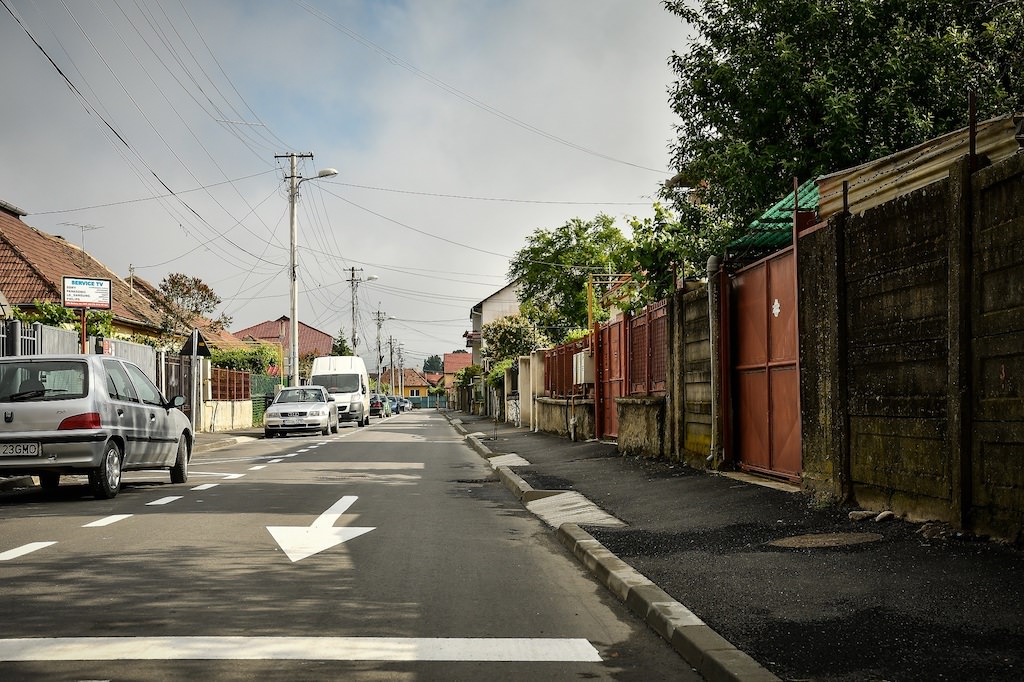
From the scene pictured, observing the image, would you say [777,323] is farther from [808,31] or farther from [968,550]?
[808,31]

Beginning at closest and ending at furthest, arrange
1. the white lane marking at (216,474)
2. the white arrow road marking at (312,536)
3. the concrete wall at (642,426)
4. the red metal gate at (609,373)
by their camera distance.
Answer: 1. the white arrow road marking at (312,536)
2. the concrete wall at (642,426)
3. the white lane marking at (216,474)
4. the red metal gate at (609,373)

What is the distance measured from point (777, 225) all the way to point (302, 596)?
8.29 metres

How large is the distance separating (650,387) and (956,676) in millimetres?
13488

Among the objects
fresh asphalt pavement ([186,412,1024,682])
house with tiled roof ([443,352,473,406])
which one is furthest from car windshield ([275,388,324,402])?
house with tiled roof ([443,352,473,406])

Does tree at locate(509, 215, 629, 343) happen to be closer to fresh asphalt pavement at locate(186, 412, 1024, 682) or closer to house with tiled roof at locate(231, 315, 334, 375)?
house with tiled roof at locate(231, 315, 334, 375)

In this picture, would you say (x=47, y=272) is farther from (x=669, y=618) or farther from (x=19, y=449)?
(x=669, y=618)

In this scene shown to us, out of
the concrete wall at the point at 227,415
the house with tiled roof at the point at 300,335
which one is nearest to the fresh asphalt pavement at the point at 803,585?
the concrete wall at the point at 227,415

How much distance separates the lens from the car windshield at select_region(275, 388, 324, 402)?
112 feet

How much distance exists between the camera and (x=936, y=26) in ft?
56.7

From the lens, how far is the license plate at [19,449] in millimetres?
11805

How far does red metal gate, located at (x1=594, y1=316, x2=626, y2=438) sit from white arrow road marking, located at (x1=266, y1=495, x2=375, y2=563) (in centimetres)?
1078

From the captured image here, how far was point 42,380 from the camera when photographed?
1226 centimetres

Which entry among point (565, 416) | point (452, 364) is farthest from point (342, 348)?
point (452, 364)

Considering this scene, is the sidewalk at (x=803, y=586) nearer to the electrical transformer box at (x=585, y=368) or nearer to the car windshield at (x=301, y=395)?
the electrical transformer box at (x=585, y=368)
